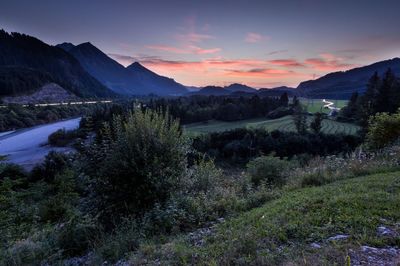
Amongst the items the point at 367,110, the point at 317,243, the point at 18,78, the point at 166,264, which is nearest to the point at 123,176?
the point at 166,264

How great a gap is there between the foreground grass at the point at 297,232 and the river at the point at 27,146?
149 feet

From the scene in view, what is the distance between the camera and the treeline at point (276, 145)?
177 feet

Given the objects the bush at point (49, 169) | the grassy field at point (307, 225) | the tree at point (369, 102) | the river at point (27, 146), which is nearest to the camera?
the grassy field at point (307, 225)

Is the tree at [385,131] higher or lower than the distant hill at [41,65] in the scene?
lower

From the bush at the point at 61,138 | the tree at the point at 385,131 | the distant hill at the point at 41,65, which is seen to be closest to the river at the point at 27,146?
the bush at the point at 61,138

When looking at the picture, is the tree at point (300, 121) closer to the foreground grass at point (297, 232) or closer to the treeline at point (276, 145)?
the treeline at point (276, 145)

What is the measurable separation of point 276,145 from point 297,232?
52.7 meters

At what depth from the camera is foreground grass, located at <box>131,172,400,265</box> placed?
3633mm

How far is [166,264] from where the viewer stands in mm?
3797

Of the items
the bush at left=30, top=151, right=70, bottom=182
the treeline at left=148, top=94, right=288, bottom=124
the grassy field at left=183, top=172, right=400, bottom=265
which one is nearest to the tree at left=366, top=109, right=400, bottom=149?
the grassy field at left=183, top=172, right=400, bottom=265

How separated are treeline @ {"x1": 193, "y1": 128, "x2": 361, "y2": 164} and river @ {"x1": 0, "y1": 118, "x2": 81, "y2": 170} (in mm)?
27341

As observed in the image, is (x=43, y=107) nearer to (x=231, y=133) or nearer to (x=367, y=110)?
(x=231, y=133)

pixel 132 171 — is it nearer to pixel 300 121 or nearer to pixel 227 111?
pixel 300 121

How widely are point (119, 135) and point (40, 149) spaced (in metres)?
59.5
